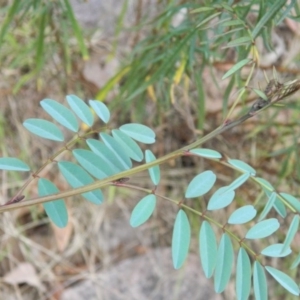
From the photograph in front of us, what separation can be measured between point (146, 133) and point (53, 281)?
0.91 metres

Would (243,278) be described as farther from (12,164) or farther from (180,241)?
(12,164)

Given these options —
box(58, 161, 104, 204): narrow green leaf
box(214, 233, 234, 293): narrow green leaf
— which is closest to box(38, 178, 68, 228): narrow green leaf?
box(58, 161, 104, 204): narrow green leaf

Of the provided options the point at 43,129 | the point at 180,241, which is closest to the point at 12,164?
the point at 43,129

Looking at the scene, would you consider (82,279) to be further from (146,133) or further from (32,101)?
(146,133)

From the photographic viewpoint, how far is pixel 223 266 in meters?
0.45

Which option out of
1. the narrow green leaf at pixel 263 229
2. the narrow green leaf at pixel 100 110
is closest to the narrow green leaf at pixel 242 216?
the narrow green leaf at pixel 263 229

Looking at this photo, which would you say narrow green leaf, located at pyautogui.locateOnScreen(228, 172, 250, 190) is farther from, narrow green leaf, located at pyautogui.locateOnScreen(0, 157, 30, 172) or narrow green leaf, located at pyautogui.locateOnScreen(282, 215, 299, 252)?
narrow green leaf, located at pyautogui.locateOnScreen(0, 157, 30, 172)

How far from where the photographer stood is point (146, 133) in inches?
17.8

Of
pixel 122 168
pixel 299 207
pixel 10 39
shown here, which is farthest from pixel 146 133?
pixel 10 39

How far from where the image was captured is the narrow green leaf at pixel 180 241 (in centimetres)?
43

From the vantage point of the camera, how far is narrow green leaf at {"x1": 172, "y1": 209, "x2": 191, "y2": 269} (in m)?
0.43

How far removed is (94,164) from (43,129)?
0.05 m

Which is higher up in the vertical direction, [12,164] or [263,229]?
[12,164]

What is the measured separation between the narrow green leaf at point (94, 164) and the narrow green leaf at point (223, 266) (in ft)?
0.34
